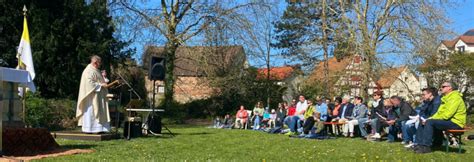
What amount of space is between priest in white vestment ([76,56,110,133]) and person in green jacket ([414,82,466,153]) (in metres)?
6.06

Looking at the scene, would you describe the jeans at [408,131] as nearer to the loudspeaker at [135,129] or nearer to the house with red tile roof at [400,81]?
the loudspeaker at [135,129]

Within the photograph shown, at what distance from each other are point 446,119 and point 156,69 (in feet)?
20.4

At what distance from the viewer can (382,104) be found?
12.0 metres

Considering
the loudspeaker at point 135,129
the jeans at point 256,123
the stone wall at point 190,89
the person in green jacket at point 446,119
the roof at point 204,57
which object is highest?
the roof at point 204,57

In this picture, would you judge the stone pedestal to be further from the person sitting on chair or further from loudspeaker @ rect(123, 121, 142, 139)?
the person sitting on chair

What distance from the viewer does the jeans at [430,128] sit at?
8.09 meters

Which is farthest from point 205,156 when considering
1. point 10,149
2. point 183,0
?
point 183,0

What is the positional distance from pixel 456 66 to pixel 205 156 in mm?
21201

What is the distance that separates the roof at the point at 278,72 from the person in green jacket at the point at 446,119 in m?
21.3

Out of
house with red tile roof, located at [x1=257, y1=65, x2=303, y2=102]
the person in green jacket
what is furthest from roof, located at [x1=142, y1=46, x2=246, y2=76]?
the person in green jacket

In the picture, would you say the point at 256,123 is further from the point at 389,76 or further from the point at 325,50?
the point at 389,76

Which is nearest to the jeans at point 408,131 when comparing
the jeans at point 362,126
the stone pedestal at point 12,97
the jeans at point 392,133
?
the jeans at point 392,133

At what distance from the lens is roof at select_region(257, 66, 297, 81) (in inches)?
1196

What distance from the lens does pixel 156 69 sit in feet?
38.4
